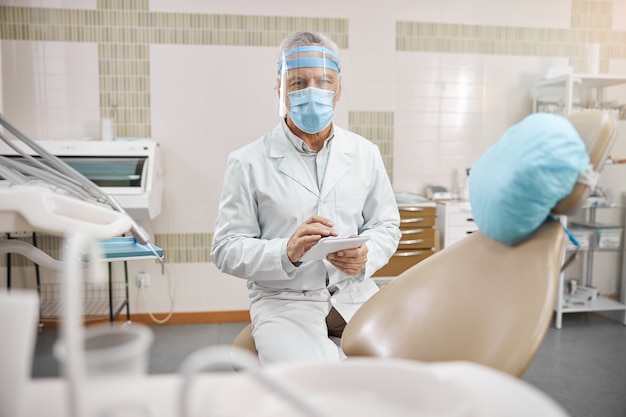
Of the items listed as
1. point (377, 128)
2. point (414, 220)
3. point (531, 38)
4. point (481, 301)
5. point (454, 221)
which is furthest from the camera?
point (531, 38)

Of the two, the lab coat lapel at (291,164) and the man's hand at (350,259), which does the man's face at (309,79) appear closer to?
the lab coat lapel at (291,164)

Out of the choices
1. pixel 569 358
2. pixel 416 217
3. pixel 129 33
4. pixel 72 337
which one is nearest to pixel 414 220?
pixel 416 217

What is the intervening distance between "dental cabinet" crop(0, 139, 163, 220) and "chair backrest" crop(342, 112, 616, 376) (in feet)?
7.71

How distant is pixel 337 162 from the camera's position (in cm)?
187

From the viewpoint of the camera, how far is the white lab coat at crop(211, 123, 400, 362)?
168 cm

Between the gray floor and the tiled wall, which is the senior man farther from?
the tiled wall

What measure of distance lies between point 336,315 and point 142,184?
77.5 inches

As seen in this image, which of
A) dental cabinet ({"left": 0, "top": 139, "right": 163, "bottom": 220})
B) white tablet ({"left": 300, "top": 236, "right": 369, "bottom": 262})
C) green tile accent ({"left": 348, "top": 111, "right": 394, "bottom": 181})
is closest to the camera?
white tablet ({"left": 300, "top": 236, "right": 369, "bottom": 262})

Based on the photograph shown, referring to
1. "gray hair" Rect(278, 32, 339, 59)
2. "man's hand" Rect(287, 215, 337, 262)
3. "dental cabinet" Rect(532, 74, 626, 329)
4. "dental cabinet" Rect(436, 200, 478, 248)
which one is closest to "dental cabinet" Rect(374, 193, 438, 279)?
"dental cabinet" Rect(436, 200, 478, 248)

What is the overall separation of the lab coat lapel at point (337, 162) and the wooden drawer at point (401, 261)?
178 cm

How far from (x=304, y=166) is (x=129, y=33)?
2448 mm

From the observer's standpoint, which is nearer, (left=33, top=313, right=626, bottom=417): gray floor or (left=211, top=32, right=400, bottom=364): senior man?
(left=211, top=32, right=400, bottom=364): senior man

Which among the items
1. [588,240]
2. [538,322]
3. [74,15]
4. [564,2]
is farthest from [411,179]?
[538,322]

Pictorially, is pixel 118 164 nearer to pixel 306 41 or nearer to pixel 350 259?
pixel 306 41
